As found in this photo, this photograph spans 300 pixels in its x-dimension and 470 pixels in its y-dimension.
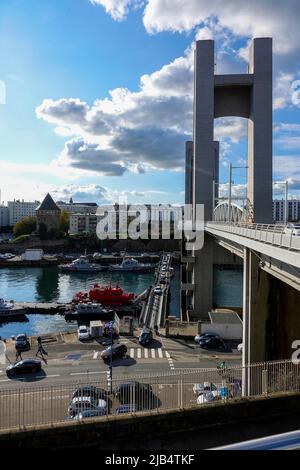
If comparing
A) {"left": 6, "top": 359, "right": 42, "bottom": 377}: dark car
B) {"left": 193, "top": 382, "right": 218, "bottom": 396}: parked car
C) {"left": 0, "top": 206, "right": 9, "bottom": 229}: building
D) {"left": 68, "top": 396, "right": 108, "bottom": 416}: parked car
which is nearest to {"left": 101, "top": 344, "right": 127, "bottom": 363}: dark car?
{"left": 6, "top": 359, "right": 42, "bottom": 377}: dark car

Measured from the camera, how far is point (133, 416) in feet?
17.0

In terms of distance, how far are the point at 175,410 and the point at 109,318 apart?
20.0 metres

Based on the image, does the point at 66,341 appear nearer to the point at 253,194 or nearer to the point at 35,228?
the point at 253,194

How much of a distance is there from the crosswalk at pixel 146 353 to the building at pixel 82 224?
70.8m

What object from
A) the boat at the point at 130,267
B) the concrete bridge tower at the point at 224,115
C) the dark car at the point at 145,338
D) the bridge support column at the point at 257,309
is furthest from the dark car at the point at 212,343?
the boat at the point at 130,267

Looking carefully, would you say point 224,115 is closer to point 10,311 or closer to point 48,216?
point 10,311

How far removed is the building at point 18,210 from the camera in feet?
383

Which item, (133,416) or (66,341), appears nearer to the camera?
(133,416)

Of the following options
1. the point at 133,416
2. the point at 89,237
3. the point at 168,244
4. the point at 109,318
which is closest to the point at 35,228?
the point at 89,237

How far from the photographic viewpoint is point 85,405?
7.73 m

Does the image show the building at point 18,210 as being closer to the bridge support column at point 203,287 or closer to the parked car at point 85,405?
the bridge support column at point 203,287

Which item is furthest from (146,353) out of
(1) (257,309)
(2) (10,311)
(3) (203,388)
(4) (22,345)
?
(2) (10,311)

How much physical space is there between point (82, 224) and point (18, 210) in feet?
133
